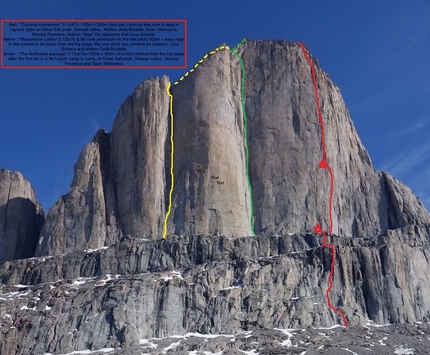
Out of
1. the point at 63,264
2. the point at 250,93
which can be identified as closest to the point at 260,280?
the point at 63,264

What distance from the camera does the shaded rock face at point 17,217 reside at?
465ft

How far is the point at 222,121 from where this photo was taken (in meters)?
139

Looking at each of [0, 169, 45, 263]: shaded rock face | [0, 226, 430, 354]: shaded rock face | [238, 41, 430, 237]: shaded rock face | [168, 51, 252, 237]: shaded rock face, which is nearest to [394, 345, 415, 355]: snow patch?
[0, 226, 430, 354]: shaded rock face

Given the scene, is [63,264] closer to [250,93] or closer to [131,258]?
[131,258]

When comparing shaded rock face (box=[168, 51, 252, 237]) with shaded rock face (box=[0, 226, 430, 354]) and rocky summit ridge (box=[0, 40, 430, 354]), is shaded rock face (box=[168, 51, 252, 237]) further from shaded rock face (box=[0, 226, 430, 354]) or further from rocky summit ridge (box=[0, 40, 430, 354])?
shaded rock face (box=[0, 226, 430, 354])

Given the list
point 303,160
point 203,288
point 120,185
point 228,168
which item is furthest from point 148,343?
point 303,160

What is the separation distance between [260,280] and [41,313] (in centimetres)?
2747

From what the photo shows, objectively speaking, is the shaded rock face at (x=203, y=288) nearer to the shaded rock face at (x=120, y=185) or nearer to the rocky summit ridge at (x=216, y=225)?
the rocky summit ridge at (x=216, y=225)

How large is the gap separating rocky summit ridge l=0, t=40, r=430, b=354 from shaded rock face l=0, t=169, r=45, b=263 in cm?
23

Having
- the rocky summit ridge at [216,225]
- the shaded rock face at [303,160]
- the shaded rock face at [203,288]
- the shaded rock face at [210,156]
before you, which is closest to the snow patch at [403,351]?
the shaded rock face at [203,288]

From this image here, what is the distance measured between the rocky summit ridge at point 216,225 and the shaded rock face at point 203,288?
0.19m

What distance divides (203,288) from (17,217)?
133 feet

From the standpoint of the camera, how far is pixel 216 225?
429ft

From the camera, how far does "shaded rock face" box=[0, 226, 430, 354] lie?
113 meters
